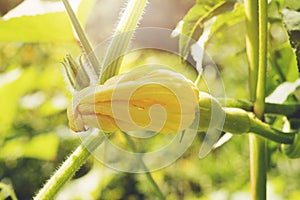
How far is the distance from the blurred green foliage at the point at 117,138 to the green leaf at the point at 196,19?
18 mm

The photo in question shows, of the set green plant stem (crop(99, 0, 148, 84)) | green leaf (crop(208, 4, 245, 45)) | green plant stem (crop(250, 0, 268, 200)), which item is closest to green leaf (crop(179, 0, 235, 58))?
green leaf (crop(208, 4, 245, 45))

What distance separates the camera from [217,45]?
1.10 metres

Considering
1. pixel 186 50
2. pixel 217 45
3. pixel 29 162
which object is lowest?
pixel 29 162

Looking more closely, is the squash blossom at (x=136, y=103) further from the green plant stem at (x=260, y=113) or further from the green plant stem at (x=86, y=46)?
the green plant stem at (x=260, y=113)

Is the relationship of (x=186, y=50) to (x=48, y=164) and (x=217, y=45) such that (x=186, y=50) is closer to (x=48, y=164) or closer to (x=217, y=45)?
(x=217, y=45)

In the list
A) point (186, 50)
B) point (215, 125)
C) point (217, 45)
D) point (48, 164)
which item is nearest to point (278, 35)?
point (217, 45)

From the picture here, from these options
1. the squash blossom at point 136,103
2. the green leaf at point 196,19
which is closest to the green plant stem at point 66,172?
the squash blossom at point 136,103

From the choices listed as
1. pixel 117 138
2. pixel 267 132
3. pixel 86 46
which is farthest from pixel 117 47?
pixel 117 138

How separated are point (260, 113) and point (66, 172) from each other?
0.27 metres

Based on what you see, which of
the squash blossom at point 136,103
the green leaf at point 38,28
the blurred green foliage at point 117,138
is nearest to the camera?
the squash blossom at point 136,103

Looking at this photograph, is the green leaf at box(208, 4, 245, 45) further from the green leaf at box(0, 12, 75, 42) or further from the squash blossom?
the squash blossom

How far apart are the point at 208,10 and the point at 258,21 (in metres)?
0.13

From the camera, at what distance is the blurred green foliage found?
0.96m

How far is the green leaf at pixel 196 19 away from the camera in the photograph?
88 cm
